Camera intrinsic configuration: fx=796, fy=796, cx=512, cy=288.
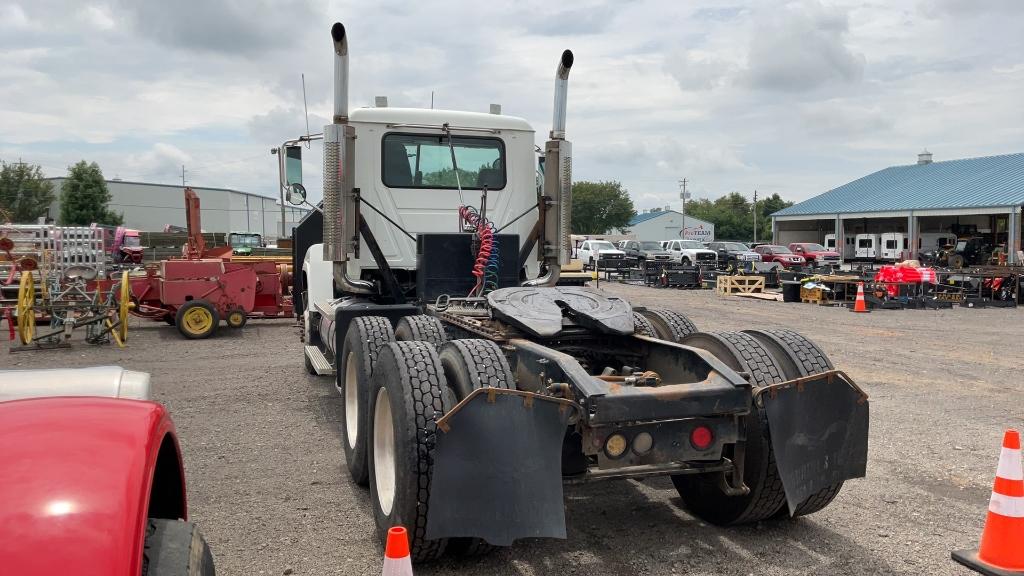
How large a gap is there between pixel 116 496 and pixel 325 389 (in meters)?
6.88

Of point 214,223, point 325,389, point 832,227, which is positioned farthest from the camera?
point 214,223

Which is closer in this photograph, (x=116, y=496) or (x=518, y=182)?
(x=116, y=496)

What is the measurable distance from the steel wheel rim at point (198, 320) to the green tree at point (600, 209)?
84.5 metres

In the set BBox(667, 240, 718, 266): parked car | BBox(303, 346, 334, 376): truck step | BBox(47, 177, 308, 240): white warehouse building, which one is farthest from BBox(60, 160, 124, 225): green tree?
BBox(303, 346, 334, 376): truck step

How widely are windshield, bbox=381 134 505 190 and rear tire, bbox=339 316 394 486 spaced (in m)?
2.02

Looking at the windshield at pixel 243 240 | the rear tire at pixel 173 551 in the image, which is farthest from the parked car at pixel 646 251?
the rear tire at pixel 173 551

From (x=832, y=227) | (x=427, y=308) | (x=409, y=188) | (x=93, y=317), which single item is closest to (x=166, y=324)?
(x=93, y=317)

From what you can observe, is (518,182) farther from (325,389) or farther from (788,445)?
(788,445)

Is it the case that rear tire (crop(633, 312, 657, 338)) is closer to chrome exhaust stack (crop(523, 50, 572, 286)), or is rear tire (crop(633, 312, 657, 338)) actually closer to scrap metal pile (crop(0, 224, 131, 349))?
chrome exhaust stack (crop(523, 50, 572, 286))

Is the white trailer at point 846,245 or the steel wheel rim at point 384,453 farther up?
the white trailer at point 846,245

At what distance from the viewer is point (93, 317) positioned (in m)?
12.1

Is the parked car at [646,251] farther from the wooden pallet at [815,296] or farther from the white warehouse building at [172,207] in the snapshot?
the white warehouse building at [172,207]

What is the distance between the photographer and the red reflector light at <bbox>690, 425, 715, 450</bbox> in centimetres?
372

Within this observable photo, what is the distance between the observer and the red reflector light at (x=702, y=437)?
372 cm
